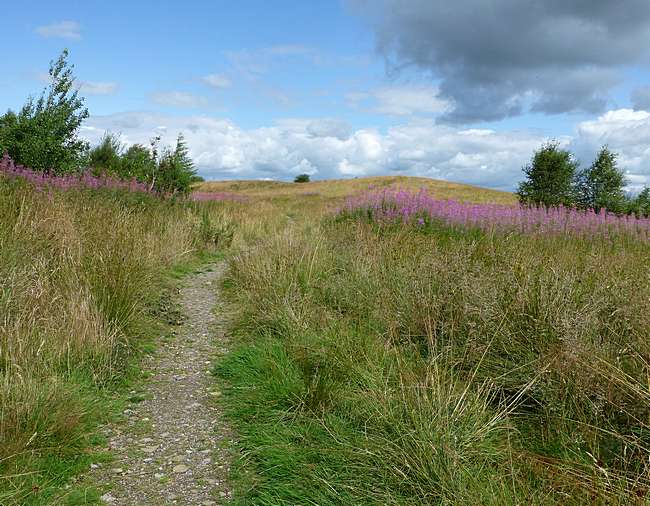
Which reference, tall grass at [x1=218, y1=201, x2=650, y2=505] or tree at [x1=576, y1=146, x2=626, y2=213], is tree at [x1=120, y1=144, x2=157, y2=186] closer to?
tall grass at [x1=218, y1=201, x2=650, y2=505]

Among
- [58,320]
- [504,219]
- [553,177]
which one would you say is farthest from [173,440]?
[553,177]

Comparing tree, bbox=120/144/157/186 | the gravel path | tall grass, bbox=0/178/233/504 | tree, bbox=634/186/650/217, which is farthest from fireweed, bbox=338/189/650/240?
tree, bbox=634/186/650/217

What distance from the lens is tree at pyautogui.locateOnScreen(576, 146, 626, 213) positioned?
72.2ft

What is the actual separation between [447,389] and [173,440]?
179cm

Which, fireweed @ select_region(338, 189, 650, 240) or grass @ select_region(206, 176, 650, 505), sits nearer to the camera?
grass @ select_region(206, 176, 650, 505)

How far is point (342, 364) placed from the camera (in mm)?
3488

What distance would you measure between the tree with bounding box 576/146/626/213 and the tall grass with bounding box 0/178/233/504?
21.4 m

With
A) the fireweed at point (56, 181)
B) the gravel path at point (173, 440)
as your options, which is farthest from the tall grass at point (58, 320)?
the fireweed at point (56, 181)

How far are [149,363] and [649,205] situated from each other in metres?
23.1

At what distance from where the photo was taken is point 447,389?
3.04 m

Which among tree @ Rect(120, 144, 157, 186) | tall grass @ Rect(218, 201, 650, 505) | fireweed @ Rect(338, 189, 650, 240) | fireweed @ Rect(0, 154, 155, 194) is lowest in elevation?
tall grass @ Rect(218, 201, 650, 505)

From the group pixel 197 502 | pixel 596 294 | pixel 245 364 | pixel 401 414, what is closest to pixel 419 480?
pixel 401 414

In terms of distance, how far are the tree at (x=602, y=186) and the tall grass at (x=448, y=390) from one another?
19368 mm

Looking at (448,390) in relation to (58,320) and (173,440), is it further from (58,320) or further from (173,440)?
(58,320)
